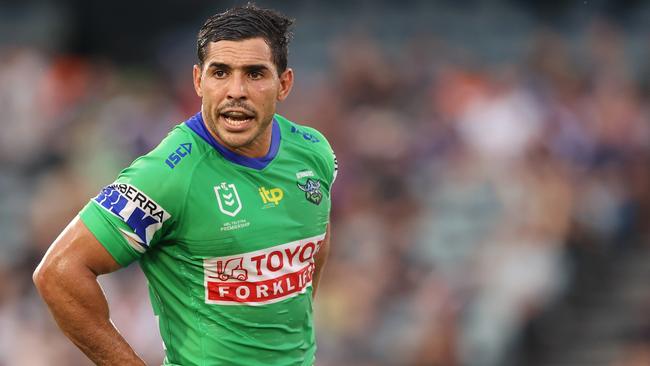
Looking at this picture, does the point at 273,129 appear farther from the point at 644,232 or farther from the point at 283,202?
the point at 644,232

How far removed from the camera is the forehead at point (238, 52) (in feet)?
15.3

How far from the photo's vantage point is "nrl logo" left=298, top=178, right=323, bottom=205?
5.07 meters

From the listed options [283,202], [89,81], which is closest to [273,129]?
[283,202]

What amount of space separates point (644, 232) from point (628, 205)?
521mm

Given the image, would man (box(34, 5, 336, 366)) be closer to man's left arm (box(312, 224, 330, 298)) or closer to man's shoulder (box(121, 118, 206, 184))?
man's shoulder (box(121, 118, 206, 184))

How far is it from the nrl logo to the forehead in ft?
2.00

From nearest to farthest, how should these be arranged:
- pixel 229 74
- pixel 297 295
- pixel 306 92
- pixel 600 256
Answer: pixel 229 74 → pixel 297 295 → pixel 600 256 → pixel 306 92

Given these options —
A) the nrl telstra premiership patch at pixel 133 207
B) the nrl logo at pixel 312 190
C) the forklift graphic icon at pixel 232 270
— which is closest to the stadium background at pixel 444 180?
the nrl logo at pixel 312 190

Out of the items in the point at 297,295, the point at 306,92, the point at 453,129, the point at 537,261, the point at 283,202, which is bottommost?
the point at 297,295

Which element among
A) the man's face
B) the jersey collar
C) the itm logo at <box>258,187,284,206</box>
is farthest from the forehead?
the itm logo at <box>258,187,284,206</box>

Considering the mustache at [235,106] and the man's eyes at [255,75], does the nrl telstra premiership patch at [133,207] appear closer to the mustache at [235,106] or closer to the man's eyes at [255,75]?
the mustache at [235,106]

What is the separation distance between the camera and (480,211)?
1236 centimetres

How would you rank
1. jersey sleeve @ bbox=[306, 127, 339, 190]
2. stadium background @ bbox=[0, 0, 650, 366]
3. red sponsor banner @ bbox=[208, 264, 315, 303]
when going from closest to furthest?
red sponsor banner @ bbox=[208, 264, 315, 303] → jersey sleeve @ bbox=[306, 127, 339, 190] → stadium background @ bbox=[0, 0, 650, 366]

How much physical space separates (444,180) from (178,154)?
818 centimetres
